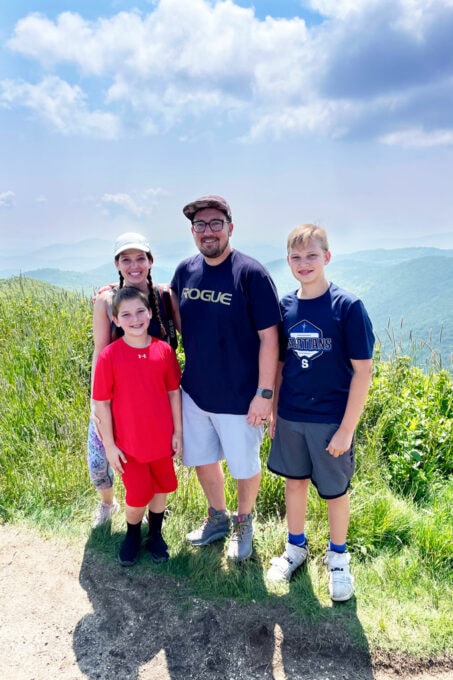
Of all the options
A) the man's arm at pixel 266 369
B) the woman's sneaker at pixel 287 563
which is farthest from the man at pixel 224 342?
the woman's sneaker at pixel 287 563

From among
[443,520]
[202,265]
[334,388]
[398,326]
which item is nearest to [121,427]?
[202,265]

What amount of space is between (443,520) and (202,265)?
275 centimetres

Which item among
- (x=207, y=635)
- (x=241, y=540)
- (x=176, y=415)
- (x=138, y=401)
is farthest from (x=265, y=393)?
(x=207, y=635)

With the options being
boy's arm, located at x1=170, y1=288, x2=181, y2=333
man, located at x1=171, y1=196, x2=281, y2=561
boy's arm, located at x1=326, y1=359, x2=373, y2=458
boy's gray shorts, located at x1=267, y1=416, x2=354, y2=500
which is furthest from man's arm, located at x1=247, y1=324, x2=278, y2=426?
boy's arm, located at x1=170, y1=288, x2=181, y2=333

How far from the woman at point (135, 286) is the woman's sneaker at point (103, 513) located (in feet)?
1.59

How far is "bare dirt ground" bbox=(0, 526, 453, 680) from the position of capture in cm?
250

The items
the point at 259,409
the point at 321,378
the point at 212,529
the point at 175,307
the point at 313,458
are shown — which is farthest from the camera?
the point at 212,529

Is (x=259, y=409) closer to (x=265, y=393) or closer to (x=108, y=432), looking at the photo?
(x=265, y=393)

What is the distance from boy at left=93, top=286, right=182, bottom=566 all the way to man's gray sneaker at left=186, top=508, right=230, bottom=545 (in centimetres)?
59

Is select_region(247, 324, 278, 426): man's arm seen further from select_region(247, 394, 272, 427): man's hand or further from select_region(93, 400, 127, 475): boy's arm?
select_region(93, 400, 127, 475): boy's arm

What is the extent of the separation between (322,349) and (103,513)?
7.56 ft

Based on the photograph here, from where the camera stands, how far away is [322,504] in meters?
3.51

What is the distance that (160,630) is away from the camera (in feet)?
8.90

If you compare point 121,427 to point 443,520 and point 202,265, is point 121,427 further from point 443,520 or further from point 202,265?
point 443,520
